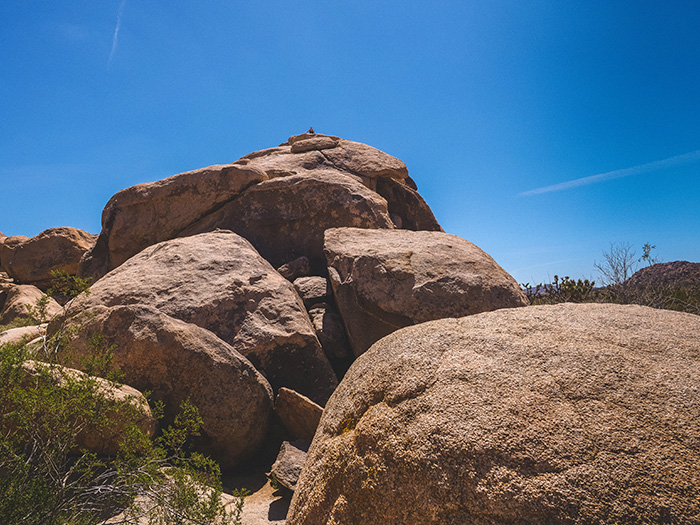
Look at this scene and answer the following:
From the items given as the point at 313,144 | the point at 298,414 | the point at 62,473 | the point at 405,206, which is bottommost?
the point at 62,473

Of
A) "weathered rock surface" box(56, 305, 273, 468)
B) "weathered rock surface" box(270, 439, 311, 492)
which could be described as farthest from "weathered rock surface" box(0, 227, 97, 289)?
"weathered rock surface" box(270, 439, 311, 492)

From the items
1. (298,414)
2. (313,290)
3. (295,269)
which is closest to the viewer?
(298,414)

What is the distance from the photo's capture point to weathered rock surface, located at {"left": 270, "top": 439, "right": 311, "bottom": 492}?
4.19 m

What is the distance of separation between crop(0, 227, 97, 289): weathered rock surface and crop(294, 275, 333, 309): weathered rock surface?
11427 millimetres

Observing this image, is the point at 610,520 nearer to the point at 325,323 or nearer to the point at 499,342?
the point at 499,342

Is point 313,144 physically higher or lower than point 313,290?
higher

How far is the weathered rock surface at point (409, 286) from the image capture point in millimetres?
6293

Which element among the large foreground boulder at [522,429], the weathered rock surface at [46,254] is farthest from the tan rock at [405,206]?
the weathered rock surface at [46,254]

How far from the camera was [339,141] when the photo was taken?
39.5 feet

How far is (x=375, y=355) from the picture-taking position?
304 cm

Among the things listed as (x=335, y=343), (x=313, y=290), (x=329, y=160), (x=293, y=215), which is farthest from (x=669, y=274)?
(x=335, y=343)

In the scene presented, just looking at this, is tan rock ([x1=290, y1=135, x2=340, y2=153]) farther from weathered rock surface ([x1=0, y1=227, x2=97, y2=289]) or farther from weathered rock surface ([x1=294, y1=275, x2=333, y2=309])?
weathered rock surface ([x1=0, y1=227, x2=97, y2=289])

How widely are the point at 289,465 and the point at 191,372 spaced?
1.42 meters

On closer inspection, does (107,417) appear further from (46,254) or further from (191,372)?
(46,254)
